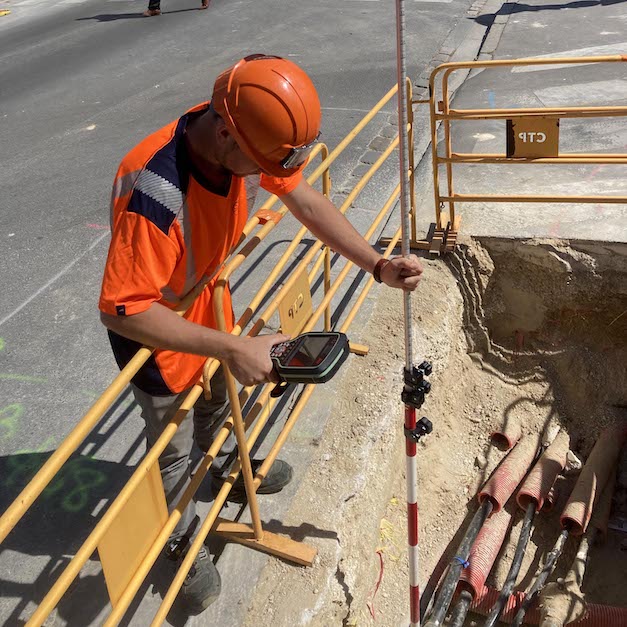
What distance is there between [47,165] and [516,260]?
18.5ft

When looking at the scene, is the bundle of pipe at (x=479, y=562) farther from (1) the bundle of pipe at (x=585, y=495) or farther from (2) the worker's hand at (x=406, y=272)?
(2) the worker's hand at (x=406, y=272)

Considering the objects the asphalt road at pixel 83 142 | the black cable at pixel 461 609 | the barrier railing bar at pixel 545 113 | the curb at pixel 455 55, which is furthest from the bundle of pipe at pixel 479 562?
the curb at pixel 455 55

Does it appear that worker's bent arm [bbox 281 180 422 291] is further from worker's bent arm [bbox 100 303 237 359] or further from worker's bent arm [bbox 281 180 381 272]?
worker's bent arm [bbox 100 303 237 359]

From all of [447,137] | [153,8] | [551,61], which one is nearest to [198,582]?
[447,137]

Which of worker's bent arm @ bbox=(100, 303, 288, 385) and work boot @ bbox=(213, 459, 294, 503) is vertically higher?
worker's bent arm @ bbox=(100, 303, 288, 385)

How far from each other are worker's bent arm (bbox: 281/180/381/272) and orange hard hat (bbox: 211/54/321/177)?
60 cm

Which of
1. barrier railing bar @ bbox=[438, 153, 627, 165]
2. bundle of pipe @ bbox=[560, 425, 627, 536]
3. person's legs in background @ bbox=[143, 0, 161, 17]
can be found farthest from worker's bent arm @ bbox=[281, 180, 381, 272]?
person's legs in background @ bbox=[143, 0, 161, 17]

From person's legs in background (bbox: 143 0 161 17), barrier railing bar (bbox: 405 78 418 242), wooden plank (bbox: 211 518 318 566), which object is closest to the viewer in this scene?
wooden plank (bbox: 211 518 318 566)

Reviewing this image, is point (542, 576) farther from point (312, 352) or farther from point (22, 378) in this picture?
point (22, 378)

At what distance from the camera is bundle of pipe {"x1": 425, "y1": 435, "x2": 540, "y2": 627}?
12.3 ft

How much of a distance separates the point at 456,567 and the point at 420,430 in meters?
1.59

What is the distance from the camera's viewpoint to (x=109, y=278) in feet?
7.07

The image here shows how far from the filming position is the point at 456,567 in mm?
3920

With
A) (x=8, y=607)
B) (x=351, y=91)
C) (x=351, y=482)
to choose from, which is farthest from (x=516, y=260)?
(x=351, y=91)
